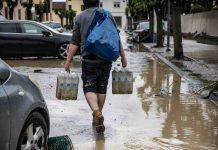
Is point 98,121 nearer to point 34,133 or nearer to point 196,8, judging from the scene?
point 34,133

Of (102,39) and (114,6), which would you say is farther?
(114,6)

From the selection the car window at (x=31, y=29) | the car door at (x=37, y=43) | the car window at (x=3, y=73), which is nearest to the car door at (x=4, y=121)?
the car window at (x=3, y=73)

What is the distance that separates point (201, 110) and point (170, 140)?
8.07 feet

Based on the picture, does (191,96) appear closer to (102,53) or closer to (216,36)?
(102,53)

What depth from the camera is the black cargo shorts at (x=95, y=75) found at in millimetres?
7445

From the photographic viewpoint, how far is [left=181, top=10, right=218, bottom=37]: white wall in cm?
3685

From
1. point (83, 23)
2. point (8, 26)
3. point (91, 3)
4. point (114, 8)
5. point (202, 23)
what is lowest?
point (114, 8)

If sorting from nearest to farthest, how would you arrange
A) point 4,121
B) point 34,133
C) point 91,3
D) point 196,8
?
point 4,121 → point 34,133 → point 91,3 → point 196,8

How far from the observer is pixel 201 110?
9562mm

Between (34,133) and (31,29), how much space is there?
15.6 m

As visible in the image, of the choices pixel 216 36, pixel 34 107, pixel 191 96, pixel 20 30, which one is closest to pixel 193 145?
pixel 34 107

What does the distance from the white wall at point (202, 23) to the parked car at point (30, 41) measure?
17.3 meters

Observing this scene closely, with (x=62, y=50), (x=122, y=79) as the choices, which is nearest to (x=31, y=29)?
(x=62, y=50)

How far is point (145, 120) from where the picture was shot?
338 inches
